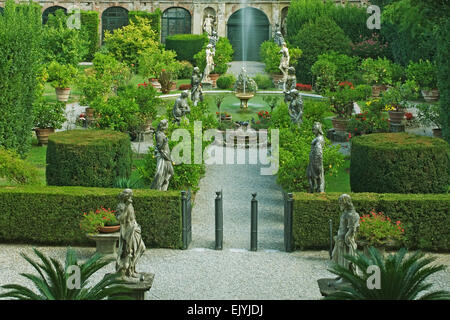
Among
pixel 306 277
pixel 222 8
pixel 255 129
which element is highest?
pixel 222 8

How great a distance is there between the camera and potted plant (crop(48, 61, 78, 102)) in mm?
33750

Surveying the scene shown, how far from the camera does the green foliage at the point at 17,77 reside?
70.7 ft

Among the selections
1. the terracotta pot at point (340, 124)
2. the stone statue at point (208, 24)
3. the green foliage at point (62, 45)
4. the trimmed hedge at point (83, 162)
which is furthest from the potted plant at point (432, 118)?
the stone statue at point (208, 24)

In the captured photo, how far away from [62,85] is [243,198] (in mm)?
16405

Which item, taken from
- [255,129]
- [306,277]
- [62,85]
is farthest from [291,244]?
[62,85]

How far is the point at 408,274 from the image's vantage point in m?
11.5

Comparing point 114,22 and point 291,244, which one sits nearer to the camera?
point 291,244

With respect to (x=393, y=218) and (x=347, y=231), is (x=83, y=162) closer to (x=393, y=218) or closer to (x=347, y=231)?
(x=393, y=218)

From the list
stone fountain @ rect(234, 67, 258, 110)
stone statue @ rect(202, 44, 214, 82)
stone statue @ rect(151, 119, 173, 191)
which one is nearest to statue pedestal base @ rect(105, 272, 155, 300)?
stone statue @ rect(151, 119, 173, 191)

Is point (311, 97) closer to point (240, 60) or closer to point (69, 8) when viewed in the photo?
point (240, 60)

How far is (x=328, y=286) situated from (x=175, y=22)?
4235 centimetres

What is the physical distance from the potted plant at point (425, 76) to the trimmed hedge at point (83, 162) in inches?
682

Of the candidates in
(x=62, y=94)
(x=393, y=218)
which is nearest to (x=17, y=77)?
(x=393, y=218)

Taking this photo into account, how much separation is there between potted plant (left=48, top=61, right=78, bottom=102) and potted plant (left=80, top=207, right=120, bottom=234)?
19078 millimetres
